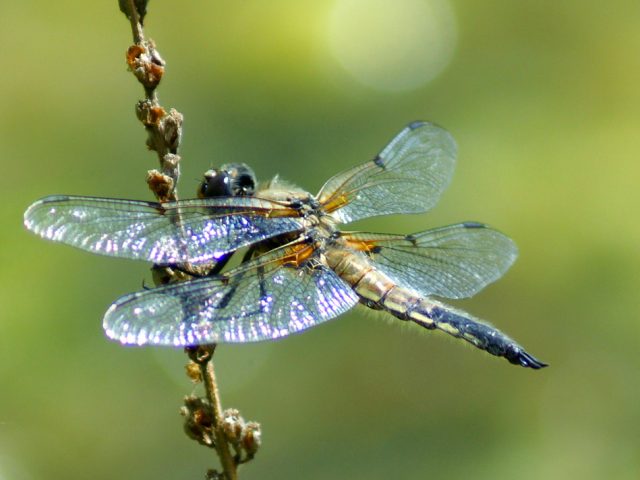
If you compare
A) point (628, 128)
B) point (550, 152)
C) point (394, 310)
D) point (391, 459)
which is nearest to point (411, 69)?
point (550, 152)

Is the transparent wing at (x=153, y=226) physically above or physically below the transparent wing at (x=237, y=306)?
above

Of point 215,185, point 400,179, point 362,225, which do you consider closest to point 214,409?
point 215,185

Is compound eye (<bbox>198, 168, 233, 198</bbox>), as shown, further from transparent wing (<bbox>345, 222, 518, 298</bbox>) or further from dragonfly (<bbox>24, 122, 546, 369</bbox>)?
transparent wing (<bbox>345, 222, 518, 298</bbox>)

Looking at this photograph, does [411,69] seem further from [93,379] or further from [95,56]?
[93,379]

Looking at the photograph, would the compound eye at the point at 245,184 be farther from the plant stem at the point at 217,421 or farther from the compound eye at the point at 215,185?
the plant stem at the point at 217,421

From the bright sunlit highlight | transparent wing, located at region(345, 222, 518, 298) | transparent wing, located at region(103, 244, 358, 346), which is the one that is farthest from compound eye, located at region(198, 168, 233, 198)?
the bright sunlit highlight

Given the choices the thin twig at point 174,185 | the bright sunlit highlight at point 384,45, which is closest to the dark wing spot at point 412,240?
the thin twig at point 174,185

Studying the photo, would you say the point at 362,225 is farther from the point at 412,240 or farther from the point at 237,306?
the point at 237,306
